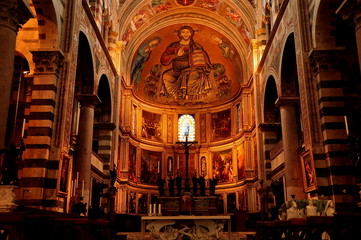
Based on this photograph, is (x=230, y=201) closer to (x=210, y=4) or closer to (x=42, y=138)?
(x=210, y=4)

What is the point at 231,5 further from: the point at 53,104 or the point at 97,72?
the point at 53,104

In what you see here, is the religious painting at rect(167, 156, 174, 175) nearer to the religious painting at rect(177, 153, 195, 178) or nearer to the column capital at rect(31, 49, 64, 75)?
the religious painting at rect(177, 153, 195, 178)

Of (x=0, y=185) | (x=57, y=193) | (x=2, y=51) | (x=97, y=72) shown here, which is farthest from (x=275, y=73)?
(x=0, y=185)

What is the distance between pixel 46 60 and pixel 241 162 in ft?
62.6

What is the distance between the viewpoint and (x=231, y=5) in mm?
27078

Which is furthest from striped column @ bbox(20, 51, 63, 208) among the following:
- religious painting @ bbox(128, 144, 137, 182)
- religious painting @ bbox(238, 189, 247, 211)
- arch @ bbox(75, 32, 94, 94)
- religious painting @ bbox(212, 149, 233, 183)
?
religious painting @ bbox(212, 149, 233, 183)

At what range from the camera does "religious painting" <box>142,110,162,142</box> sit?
3209 centimetres

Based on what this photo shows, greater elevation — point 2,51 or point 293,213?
point 2,51

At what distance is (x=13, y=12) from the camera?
978cm

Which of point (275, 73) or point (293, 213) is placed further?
point (275, 73)

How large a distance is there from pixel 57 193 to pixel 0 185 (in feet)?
16.6

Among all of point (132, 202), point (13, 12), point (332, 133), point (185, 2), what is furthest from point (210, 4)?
point (13, 12)

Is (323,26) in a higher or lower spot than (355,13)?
higher

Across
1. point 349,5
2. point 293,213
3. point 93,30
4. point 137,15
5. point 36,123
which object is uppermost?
point 137,15
